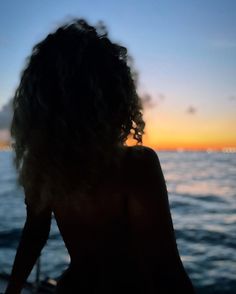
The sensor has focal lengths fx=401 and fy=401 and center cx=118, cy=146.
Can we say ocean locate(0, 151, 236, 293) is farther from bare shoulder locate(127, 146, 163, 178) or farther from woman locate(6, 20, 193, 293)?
bare shoulder locate(127, 146, 163, 178)

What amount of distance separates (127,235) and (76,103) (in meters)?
0.44

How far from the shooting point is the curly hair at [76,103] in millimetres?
1262

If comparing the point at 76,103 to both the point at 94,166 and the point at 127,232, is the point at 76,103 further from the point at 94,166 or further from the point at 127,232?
the point at 127,232

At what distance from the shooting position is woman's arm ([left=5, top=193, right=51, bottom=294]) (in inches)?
57.6

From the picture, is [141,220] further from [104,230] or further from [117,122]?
[117,122]

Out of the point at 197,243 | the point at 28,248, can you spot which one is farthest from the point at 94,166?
the point at 197,243

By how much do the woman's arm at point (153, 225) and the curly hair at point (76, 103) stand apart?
127 mm

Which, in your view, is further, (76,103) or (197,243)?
(197,243)

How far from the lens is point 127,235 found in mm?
1218

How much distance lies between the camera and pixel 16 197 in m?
35.9

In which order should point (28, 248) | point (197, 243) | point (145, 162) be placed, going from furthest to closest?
point (197, 243), point (28, 248), point (145, 162)

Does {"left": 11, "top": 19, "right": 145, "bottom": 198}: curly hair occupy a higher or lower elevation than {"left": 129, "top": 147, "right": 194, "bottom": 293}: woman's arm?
higher

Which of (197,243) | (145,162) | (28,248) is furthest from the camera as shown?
(197,243)

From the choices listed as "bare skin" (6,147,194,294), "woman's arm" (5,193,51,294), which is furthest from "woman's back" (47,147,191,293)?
"woman's arm" (5,193,51,294)
